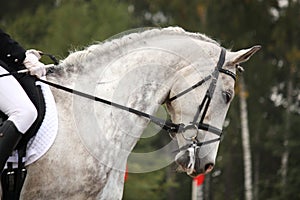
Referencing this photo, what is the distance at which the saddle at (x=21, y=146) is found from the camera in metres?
4.97

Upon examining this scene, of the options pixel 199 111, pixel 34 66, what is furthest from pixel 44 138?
pixel 199 111

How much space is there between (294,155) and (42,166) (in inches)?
912

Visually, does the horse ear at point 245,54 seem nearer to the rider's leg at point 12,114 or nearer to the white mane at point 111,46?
the white mane at point 111,46

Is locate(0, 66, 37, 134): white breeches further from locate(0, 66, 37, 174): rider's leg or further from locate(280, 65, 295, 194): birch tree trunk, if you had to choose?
locate(280, 65, 295, 194): birch tree trunk

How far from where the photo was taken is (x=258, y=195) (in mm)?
28016

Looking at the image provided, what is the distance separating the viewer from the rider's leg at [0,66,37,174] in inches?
193

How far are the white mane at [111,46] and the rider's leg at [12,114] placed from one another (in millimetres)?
666

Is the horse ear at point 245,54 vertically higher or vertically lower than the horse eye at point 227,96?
higher

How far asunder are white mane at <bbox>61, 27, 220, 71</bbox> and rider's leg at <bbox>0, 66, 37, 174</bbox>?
67 cm

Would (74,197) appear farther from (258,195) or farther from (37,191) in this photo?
(258,195)

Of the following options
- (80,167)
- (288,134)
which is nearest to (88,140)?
(80,167)

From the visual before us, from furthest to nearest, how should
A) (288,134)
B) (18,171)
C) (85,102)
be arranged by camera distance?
(288,134), (85,102), (18,171)

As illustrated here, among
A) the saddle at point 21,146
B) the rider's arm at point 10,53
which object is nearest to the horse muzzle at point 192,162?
the saddle at point 21,146

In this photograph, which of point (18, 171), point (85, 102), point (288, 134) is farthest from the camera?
point (288, 134)
